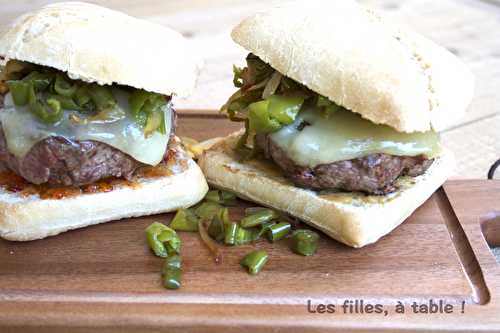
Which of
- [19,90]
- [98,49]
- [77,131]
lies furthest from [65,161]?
[98,49]

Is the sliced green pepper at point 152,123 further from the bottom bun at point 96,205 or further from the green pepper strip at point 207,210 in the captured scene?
the green pepper strip at point 207,210

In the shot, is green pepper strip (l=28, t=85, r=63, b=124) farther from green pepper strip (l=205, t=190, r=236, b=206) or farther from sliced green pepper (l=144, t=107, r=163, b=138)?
green pepper strip (l=205, t=190, r=236, b=206)

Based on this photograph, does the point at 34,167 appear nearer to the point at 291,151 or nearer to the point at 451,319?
the point at 291,151

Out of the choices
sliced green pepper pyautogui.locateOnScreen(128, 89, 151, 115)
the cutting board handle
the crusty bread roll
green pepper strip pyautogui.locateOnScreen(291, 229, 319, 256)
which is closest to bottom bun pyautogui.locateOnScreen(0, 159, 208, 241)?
the crusty bread roll

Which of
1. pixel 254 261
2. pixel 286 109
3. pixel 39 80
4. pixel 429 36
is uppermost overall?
pixel 39 80

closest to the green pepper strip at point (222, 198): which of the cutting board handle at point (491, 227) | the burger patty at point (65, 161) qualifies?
the burger patty at point (65, 161)

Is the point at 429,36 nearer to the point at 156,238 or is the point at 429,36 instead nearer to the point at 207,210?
the point at 207,210
